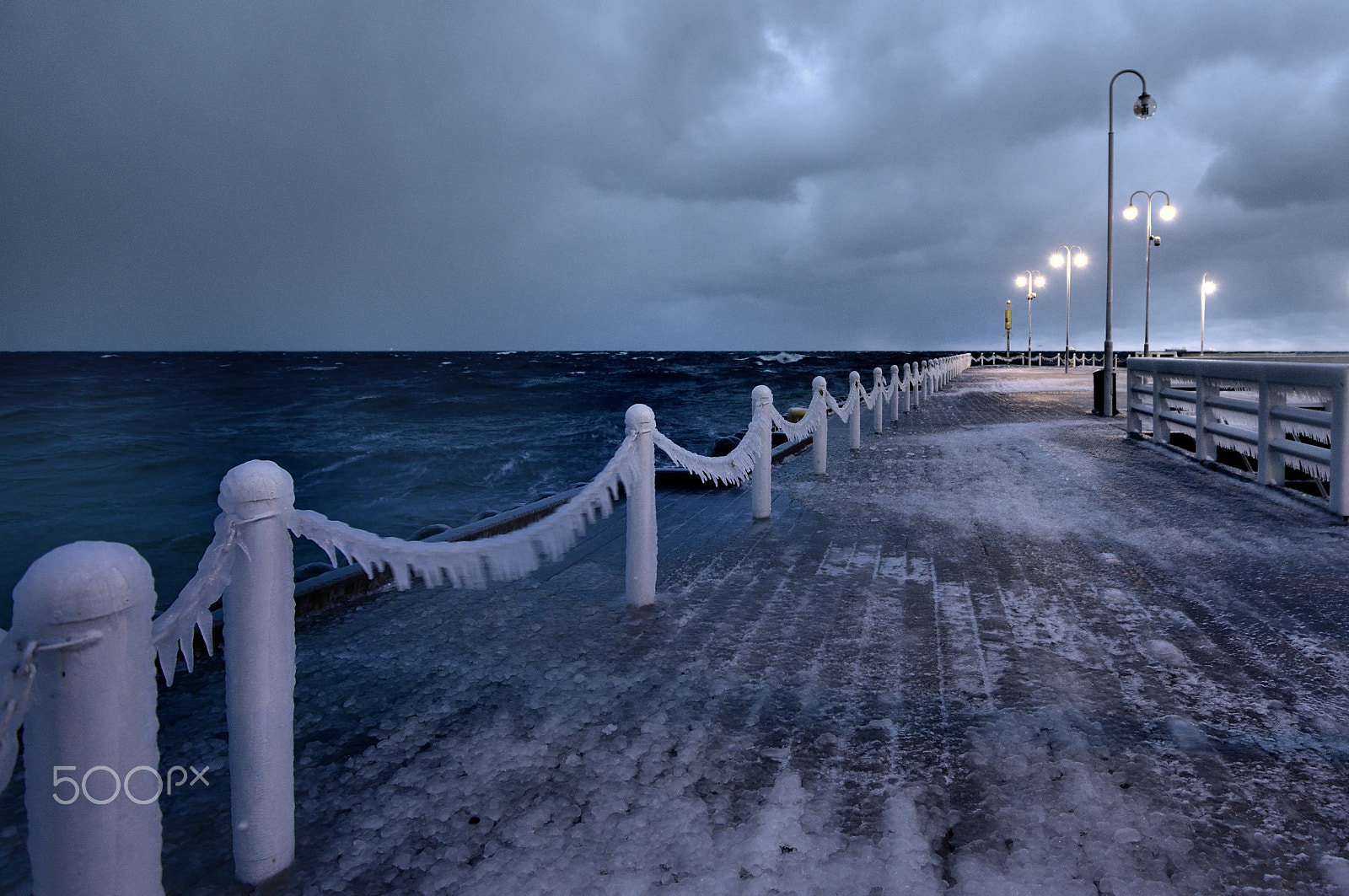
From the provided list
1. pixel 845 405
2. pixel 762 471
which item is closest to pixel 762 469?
pixel 762 471

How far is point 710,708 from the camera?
3340mm

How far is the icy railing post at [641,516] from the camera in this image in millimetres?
4648

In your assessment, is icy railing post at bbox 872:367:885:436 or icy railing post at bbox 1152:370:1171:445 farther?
icy railing post at bbox 872:367:885:436

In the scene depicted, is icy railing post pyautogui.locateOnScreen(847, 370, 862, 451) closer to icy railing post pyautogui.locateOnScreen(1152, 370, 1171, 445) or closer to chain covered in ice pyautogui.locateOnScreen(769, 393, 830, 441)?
chain covered in ice pyautogui.locateOnScreen(769, 393, 830, 441)

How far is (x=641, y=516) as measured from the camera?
475cm

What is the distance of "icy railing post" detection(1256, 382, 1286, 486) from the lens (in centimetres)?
784

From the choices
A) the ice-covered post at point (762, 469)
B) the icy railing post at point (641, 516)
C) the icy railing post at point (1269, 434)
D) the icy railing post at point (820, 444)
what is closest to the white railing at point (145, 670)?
the icy railing post at point (641, 516)

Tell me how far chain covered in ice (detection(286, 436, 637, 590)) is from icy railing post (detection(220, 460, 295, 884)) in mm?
126

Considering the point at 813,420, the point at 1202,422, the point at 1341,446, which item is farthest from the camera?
the point at 813,420

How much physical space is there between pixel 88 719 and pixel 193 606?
370mm

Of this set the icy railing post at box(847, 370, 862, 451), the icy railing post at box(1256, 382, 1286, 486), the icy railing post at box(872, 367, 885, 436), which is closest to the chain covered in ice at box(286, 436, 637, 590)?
the icy railing post at box(1256, 382, 1286, 486)

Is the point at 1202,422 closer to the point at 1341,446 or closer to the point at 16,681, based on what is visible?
the point at 1341,446

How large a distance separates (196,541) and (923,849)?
768 inches

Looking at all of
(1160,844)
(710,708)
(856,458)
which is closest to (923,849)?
(1160,844)
